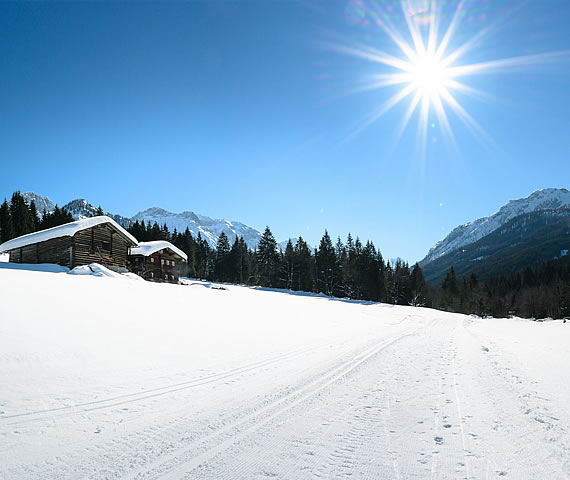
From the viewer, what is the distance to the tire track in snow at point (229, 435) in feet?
11.7

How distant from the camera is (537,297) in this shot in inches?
3519

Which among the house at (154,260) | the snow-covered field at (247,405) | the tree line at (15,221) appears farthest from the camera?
the tree line at (15,221)

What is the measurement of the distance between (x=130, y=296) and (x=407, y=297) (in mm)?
65770

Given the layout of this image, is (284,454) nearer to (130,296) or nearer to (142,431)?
(142,431)

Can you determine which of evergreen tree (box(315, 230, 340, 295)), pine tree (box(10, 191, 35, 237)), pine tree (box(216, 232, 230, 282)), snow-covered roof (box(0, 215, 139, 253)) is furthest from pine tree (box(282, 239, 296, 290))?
pine tree (box(10, 191, 35, 237))

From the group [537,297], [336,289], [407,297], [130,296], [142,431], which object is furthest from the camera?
[537,297]

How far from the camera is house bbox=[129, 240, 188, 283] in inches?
1473

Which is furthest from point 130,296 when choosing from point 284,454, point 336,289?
point 336,289

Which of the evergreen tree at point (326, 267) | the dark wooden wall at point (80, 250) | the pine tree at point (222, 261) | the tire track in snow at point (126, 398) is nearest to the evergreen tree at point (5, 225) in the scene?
the dark wooden wall at point (80, 250)

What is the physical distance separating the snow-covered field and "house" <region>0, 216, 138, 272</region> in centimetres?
1603

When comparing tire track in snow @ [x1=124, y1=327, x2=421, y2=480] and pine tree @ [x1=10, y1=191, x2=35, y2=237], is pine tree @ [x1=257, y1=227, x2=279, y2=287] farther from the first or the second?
tire track in snow @ [x1=124, y1=327, x2=421, y2=480]

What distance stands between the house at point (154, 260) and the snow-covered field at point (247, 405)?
2643 centimetres

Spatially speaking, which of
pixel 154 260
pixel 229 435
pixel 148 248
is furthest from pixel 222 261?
pixel 229 435

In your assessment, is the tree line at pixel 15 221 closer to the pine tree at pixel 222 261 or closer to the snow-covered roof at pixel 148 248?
the snow-covered roof at pixel 148 248
